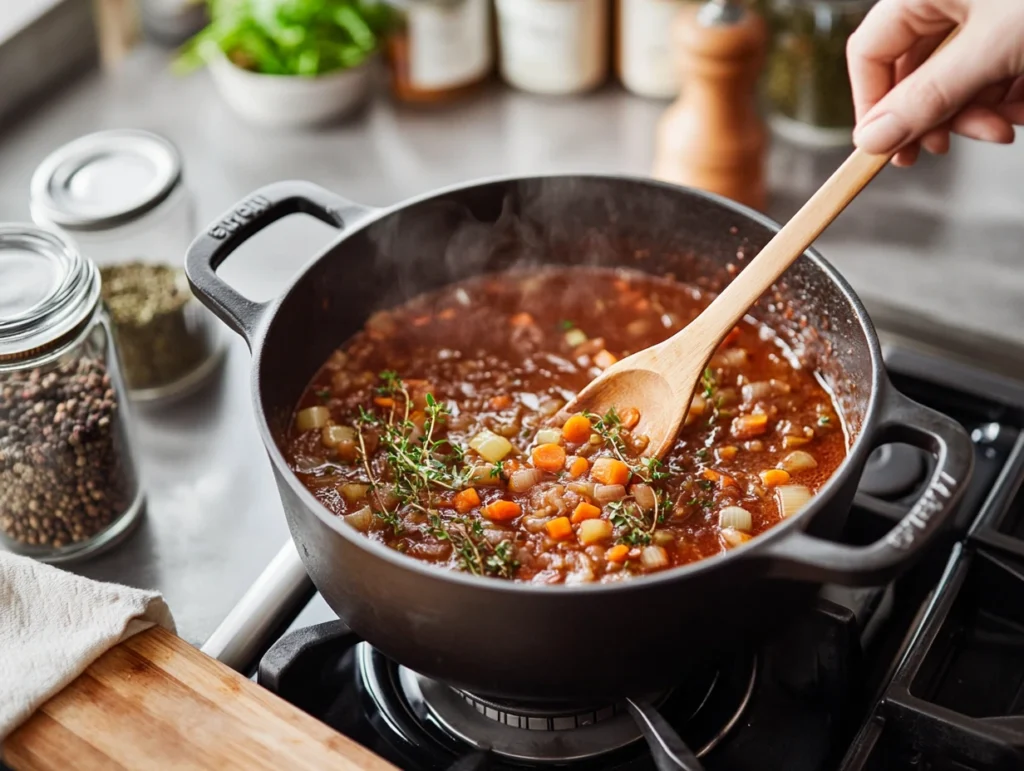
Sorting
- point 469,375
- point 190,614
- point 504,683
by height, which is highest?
point 504,683

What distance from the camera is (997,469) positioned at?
1.67 m

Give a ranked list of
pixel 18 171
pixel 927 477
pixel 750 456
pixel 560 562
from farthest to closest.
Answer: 1. pixel 18 171
2. pixel 927 477
3. pixel 750 456
4. pixel 560 562

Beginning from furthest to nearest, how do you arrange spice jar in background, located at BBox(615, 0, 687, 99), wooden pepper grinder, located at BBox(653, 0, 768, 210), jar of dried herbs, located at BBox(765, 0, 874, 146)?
spice jar in background, located at BBox(615, 0, 687, 99), jar of dried herbs, located at BBox(765, 0, 874, 146), wooden pepper grinder, located at BBox(653, 0, 768, 210)

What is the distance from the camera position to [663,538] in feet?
4.51

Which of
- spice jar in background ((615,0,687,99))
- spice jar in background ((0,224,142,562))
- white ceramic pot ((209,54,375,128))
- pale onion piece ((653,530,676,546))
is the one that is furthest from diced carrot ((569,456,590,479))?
white ceramic pot ((209,54,375,128))

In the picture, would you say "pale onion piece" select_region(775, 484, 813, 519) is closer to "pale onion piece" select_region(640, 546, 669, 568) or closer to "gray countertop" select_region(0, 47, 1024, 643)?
"pale onion piece" select_region(640, 546, 669, 568)

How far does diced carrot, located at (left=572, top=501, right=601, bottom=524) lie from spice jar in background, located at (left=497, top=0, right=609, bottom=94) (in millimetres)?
1171

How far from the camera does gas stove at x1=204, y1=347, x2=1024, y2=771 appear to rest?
130 centimetres

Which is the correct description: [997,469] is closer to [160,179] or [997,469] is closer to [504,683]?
[504,683]

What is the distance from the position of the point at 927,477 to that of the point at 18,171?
176cm

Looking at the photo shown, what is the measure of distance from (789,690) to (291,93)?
1.49 metres

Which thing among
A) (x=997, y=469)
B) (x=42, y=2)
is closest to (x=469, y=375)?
(x=997, y=469)

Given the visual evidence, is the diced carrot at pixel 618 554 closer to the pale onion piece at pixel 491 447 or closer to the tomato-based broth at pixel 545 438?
the tomato-based broth at pixel 545 438

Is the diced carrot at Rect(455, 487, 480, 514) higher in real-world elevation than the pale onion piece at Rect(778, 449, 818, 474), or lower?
higher
